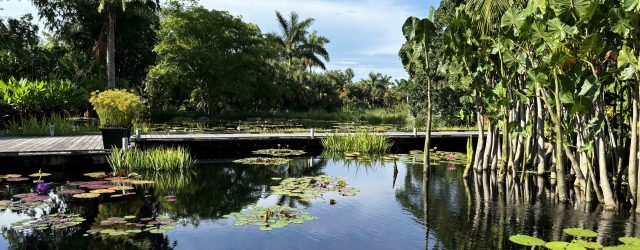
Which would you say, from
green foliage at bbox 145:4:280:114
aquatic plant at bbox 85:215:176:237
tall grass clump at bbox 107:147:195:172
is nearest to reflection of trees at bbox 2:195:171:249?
aquatic plant at bbox 85:215:176:237

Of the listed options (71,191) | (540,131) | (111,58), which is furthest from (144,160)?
(111,58)

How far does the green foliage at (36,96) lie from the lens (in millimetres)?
18828

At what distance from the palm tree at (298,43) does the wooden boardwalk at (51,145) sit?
112ft

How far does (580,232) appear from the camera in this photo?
23.4ft

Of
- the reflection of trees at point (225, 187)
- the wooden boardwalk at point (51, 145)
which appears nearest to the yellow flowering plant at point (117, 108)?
the wooden boardwalk at point (51, 145)

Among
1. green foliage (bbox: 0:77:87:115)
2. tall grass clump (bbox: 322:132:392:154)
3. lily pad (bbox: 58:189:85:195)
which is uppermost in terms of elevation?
green foliage (bbox: 0:77:87:115)

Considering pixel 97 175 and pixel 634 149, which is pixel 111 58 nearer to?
pixel 97 175

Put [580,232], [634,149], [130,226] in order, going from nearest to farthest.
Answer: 1. [580,232]
2. [130,226]
3. [634,149]

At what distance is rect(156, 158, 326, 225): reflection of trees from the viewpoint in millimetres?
9195

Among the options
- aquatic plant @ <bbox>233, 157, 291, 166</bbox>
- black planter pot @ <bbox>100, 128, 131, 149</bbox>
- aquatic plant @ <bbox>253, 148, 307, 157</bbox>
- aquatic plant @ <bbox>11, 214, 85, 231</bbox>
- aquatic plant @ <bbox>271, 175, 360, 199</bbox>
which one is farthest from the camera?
aquatic plant @ <bbox>253, 148, 307, 157</bbox>

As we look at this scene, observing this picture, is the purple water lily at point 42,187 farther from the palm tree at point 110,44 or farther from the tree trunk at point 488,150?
the palm tree at point 110,44

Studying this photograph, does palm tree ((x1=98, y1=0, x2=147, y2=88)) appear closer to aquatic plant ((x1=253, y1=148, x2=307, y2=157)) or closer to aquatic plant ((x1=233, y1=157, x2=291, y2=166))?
aquatic plant ((x1=253, y1=148, x2=307, y2=157))

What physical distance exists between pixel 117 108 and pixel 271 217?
26.5 ft

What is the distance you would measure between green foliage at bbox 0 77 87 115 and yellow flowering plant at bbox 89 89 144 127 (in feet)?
20.6
